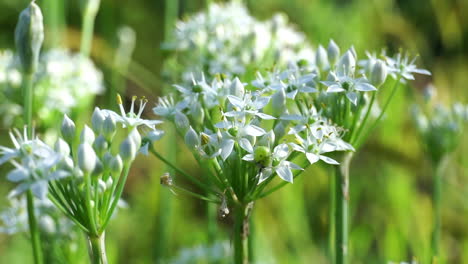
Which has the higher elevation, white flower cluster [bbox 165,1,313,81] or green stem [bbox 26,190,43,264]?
white flower cluster [bbox 165,1,313,81]

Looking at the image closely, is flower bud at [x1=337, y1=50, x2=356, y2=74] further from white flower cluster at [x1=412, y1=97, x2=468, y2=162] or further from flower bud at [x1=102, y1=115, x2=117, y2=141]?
white flower cluster at [x1=412, y1=97, x2=468, y2=162]

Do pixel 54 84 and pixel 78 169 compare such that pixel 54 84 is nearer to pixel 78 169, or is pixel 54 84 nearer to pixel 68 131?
pixel 68 131

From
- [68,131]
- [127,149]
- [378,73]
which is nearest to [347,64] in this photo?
[378,73]

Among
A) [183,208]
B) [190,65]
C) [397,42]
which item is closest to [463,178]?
[397,42]

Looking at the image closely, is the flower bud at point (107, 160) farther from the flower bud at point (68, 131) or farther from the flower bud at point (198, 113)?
the flower bud at point (198, 113)

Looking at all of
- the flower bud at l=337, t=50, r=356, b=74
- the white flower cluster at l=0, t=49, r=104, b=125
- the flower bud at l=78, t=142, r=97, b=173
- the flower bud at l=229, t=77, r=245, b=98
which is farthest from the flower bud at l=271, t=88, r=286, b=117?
the white flower cluster at l=0, t=49, r=104, b=125

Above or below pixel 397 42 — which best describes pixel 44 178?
below

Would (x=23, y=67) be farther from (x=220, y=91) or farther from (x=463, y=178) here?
(x=463, y=178)
